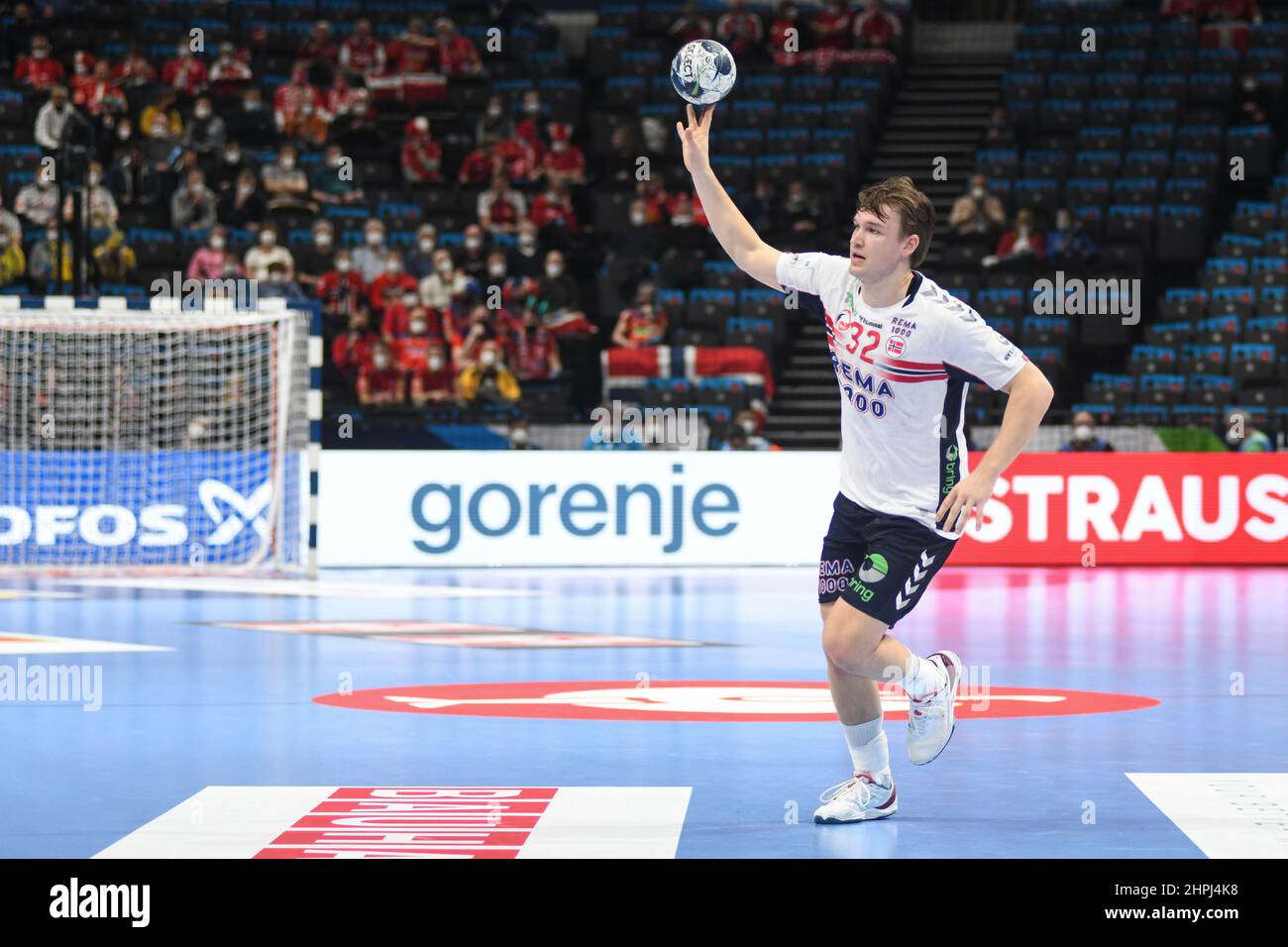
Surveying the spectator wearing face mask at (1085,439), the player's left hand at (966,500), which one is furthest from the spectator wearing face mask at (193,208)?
the player's left hand at (966,500)

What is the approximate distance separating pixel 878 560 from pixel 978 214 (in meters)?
18.5

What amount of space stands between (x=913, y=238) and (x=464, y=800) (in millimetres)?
2617

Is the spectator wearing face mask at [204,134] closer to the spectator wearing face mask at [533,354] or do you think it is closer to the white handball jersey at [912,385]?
the spectator wearing face mask at [533,354]

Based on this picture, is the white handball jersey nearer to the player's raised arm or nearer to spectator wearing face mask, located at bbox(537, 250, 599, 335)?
the player's raised arm

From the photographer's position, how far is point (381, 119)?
2750cm

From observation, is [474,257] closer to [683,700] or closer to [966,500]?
[683,700]

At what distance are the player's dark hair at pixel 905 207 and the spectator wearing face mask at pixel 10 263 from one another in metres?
18.4

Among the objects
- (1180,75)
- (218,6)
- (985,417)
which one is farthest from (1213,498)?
(218,6)

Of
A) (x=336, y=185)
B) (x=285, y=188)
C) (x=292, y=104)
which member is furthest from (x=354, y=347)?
(x=292, y=104)

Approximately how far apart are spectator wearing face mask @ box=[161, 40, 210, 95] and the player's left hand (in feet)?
74.2

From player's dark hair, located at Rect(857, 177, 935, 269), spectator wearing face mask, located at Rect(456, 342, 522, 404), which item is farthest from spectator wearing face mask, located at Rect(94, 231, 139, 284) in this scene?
player's dark hair, located at Rect(857, 177, 935, 269)

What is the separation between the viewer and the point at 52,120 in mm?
25609

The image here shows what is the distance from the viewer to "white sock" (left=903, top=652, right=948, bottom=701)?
682 centimetres

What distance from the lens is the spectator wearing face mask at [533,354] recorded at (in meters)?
22.8
